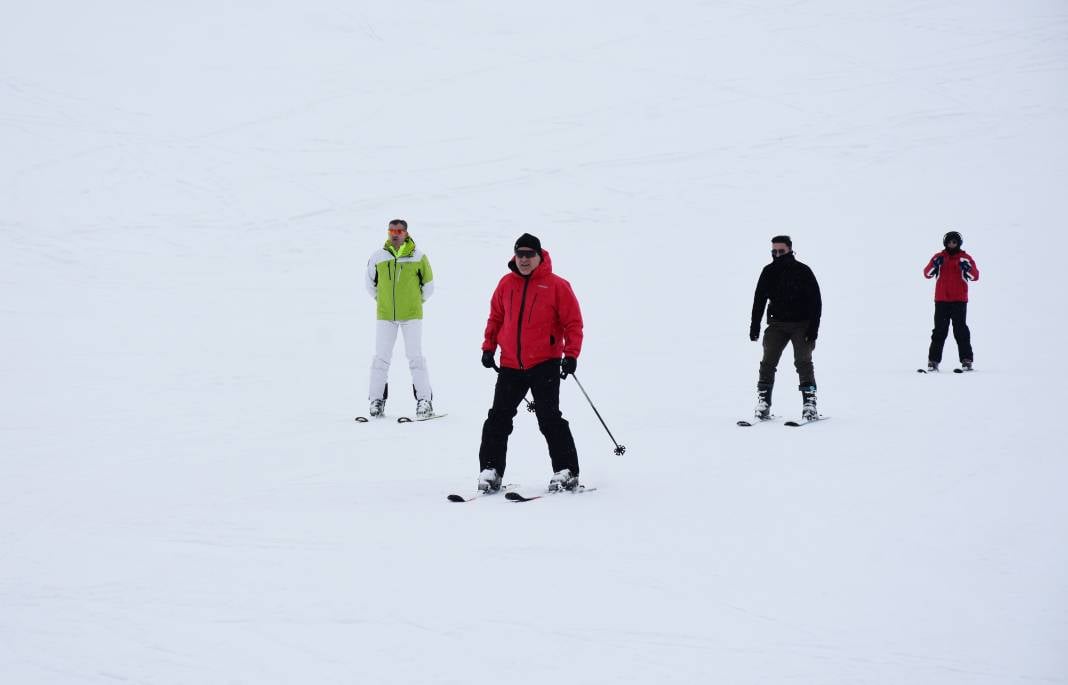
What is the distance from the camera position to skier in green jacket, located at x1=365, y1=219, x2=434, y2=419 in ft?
30.9

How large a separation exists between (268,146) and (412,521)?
23.0 metres

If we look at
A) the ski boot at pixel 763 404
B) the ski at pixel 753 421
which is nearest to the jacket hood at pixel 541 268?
the ski at pixel 753 421

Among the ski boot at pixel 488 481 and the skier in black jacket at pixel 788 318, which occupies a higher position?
the skier in black jacket at pixel 788 318

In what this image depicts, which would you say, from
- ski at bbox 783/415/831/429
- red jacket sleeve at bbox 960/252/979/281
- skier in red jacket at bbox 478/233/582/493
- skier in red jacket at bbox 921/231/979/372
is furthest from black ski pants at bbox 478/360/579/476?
red jacket sleeve at bbox 960/252/979/281

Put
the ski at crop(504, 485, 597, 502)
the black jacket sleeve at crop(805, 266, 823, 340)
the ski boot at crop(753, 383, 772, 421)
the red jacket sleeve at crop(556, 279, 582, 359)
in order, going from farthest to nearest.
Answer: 1. the ski boot at crop(753, 383, 772, 421)
2. the black jacket sleeve at crop(805, 266, 823, 340)
3. the red jacket sleeve at crop(556, 279, 582, 359)
4. the ski at crop(504, 485, 597, 502)

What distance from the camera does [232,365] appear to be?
12391 mm

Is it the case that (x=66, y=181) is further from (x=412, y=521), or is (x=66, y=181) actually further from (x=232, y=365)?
(x=412, y=521)

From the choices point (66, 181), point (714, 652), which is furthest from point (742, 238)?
point (714, 652)

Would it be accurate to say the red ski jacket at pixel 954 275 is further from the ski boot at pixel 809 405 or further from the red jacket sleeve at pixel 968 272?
the ski boot at pixel 809 405

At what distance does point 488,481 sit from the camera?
20.0ft

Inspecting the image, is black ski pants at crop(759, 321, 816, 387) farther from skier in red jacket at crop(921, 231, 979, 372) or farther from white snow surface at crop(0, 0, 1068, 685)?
skier in red jacket at crop(921, 231, 979, 372)

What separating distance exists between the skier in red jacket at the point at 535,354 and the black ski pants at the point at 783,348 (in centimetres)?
308

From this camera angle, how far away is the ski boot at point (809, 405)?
8492 millimetres

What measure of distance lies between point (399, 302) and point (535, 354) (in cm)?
366
